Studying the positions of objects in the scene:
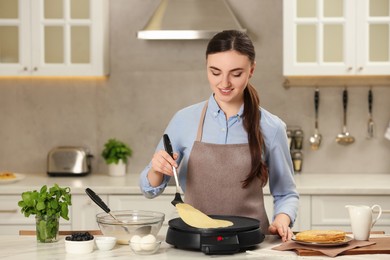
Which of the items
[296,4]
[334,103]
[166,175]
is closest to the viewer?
[166,175]

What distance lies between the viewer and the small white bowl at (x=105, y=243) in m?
2.82

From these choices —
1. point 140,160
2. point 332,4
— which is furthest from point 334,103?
point 140,160

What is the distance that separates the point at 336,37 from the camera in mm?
4922

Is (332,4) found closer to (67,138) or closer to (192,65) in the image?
(192,65)

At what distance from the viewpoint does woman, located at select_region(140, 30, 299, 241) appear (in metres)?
3.18

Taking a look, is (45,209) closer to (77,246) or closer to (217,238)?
(77,246)

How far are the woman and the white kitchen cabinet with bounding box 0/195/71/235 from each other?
5.53 ft

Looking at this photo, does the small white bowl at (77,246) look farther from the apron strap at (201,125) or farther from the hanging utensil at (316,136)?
the hanging utensil at (316,136)

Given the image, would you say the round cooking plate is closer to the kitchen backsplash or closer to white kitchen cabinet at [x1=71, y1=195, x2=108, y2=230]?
white kitchen cabinet at [x1=71, y1=195, x2=108, y2=230]

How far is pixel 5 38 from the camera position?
5.07 metres

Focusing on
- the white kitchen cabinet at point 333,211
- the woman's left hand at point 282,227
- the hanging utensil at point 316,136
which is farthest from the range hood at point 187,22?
the woman's left hand at point 282,227

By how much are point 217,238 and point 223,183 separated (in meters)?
0.53

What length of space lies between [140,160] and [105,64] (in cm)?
70

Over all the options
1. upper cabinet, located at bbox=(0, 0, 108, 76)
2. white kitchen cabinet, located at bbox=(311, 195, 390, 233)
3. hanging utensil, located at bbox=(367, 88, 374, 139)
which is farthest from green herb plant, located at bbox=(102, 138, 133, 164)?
hanging utensil, located at bbox=(367, 88, 374, 139)
